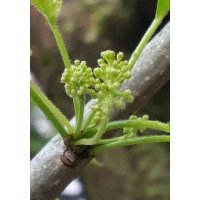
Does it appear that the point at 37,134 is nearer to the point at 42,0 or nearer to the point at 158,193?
the point at 158,193

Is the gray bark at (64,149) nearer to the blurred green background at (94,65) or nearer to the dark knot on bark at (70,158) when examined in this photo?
the dark knot on bark at (70,158)

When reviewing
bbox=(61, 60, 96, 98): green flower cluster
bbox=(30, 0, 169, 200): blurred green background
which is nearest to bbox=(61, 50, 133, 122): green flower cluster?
bbox=(61, 60, 96, 98): green flower cluster

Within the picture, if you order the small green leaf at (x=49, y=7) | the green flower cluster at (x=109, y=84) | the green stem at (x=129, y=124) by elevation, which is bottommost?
the green stem at (x=129, y=124)

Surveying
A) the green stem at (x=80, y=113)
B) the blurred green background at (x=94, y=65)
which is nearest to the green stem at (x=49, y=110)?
the green stem at (x=80, y=113)

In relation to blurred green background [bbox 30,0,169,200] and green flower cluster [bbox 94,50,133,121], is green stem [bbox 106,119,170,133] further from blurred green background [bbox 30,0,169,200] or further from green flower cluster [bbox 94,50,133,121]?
blurred green background [bbox 30,0,169,200]

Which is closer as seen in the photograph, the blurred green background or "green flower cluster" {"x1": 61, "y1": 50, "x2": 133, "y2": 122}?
"green flower cluster" {"x1": 61, "y1": 50, "x2": 133, "y2": 122}

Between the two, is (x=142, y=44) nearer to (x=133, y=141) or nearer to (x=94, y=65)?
(x=133, y=141)

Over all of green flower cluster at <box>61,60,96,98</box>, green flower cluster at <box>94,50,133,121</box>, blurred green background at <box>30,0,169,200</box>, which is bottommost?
green flower cluster at <box>94,50,133,121</box>
